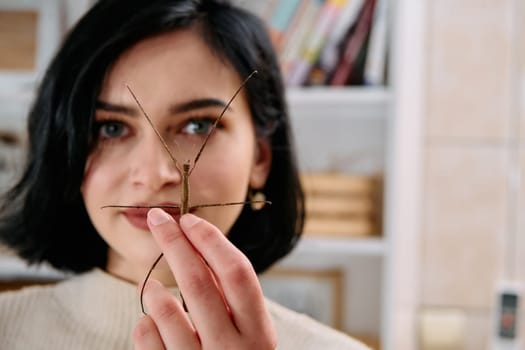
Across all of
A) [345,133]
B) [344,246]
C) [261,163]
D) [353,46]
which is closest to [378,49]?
[353,46]

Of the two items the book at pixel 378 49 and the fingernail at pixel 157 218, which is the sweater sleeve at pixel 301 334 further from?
the book at pixel 378 49

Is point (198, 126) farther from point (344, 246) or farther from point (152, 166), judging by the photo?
point (344, 246)

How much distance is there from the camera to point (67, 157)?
318 millimetres

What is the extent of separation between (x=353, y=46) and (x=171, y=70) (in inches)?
19.6

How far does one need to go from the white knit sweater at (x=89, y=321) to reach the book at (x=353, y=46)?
46 centimetres

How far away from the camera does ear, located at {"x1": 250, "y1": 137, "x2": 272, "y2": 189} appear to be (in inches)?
13.7

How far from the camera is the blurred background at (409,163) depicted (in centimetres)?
75

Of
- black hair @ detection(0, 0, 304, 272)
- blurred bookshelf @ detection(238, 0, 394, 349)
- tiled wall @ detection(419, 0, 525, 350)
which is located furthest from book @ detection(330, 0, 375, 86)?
black hair @ detection(0, 0, 304, 272)

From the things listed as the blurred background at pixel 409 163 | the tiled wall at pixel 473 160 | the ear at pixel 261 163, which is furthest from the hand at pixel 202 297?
the tiled wall at pixel 473 160

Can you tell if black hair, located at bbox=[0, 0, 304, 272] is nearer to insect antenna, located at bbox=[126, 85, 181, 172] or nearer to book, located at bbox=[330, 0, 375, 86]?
insect antenna, located at bbox=[126, 85, 181, 172]

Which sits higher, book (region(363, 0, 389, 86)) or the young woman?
book (region(363, 0, 389, 86))

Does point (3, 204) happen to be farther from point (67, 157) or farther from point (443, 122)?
point (443, 122)

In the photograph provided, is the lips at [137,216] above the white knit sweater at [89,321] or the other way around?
above

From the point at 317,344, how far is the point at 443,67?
58 centimetres
